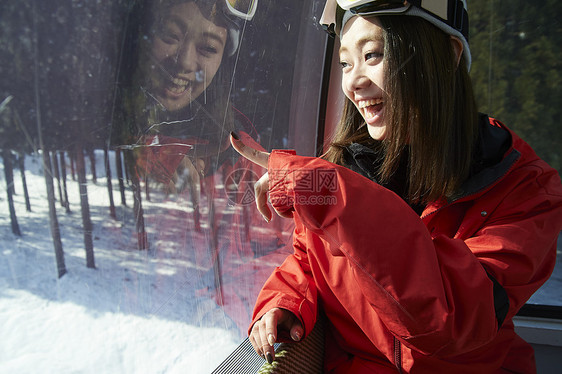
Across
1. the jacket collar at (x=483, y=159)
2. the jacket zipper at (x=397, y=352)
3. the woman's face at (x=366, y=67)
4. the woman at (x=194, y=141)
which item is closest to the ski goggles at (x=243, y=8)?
the woman at (x=194, y=141)

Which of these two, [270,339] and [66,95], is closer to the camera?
[66,95]

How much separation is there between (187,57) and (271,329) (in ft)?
2.47

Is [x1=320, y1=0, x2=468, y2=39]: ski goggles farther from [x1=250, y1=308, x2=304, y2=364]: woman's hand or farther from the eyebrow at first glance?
[x1=250, y1=308, x2=304, y2=364]: woman's hand

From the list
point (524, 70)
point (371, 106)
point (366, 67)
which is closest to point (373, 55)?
point (366, 67)

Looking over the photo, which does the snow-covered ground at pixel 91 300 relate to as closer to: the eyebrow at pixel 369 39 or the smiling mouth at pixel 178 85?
the smiling mouth at pixel 178 85

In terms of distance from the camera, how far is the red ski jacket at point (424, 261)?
73 cm

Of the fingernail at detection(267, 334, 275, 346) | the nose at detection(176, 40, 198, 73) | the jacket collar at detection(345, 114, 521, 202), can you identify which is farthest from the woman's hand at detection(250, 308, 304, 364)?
the nose at detection(176, 40, 198, 73)

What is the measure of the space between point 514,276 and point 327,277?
45 centimetres

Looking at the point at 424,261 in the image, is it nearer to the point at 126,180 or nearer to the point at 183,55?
the point at 126,180

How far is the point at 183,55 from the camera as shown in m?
1.03

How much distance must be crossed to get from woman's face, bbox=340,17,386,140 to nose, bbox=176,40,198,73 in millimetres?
418

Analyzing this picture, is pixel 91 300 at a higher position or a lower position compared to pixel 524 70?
lower

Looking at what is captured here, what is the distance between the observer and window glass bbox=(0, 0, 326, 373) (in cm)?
69

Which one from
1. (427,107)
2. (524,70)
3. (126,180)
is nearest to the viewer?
(126,180)
